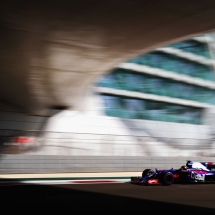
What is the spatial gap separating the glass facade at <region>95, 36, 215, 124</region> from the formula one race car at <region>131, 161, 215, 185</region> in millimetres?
15794

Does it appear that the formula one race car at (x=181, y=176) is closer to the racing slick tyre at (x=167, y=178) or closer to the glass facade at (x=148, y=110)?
the racing slick tyre at (x=167, y=178)

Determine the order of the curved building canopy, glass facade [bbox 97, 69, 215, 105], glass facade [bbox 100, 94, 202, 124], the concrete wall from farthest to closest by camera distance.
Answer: glass facade [bbox 97, 69, 215, 105]
glass facade [bbox 100, 94, 202, 124]
the concrete wall
the curved building canopy

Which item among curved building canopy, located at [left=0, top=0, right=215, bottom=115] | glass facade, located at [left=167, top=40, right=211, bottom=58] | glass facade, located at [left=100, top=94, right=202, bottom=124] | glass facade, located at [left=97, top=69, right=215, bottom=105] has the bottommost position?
curved building canopy, located at [left=0, top=0, right=215, bottom=115]

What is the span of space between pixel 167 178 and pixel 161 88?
2268 cm

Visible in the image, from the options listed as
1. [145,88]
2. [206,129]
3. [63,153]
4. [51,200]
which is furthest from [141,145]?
[51,200]

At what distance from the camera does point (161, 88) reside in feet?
114

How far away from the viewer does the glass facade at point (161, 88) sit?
31188mm

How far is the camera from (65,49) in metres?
13.4

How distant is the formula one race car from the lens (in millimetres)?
12535

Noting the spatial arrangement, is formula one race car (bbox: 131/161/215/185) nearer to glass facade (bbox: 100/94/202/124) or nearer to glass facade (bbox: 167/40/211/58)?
glass facade (bbox: 100/94/202/124)

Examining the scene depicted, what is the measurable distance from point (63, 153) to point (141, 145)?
6.97 meters

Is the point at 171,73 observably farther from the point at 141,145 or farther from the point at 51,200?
the point at 51,200

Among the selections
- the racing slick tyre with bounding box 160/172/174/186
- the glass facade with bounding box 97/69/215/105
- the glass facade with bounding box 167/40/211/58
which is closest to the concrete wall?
the racing slick tyre with bounding box 160/172/174/186

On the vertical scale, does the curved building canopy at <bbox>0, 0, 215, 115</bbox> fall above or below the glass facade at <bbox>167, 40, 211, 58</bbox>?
below
